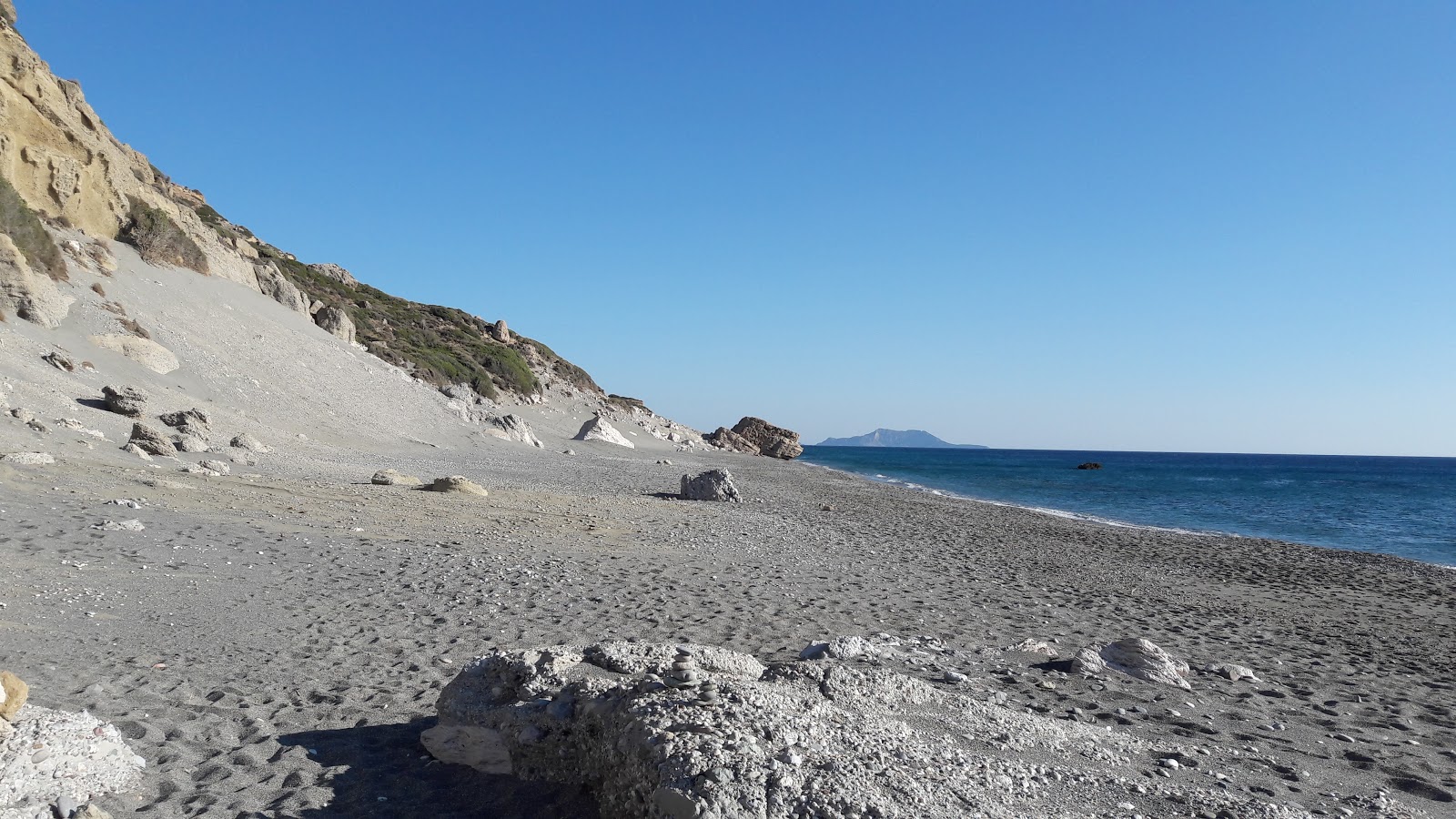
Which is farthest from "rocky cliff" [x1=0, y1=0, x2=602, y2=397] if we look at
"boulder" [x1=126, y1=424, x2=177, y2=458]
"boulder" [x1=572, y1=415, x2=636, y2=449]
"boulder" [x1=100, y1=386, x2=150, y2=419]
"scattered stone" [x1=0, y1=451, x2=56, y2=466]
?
"scattered stone" [x1=0, y1=451, x2=56, y2=466]

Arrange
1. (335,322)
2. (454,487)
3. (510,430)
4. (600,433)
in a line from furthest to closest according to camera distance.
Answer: (600,433) < (510,430) < (335,322) < (454,487)

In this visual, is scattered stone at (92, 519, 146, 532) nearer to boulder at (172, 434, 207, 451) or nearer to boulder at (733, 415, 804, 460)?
boulder at (172, 434, 207, 451)

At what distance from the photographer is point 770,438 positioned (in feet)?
214

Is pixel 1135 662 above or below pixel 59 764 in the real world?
below

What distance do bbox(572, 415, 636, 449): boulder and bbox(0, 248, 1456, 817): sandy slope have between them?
24.6 metres

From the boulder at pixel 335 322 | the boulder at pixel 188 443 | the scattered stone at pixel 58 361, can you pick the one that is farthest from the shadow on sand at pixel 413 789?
the boulder at pixel 335 322

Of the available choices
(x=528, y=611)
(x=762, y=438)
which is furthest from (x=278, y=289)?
(x=762, y=438)

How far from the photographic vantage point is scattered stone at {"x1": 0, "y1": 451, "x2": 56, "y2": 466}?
11273mm

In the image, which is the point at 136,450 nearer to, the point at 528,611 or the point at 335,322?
the point at 528,611

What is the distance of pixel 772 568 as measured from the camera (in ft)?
36.8

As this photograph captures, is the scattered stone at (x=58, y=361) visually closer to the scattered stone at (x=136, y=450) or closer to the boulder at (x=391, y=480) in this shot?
the scattered stone at (x=136, y=450)

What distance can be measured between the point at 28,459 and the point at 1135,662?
14.3m

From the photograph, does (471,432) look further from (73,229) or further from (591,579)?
(591,579)

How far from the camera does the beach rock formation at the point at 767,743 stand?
3064mm
